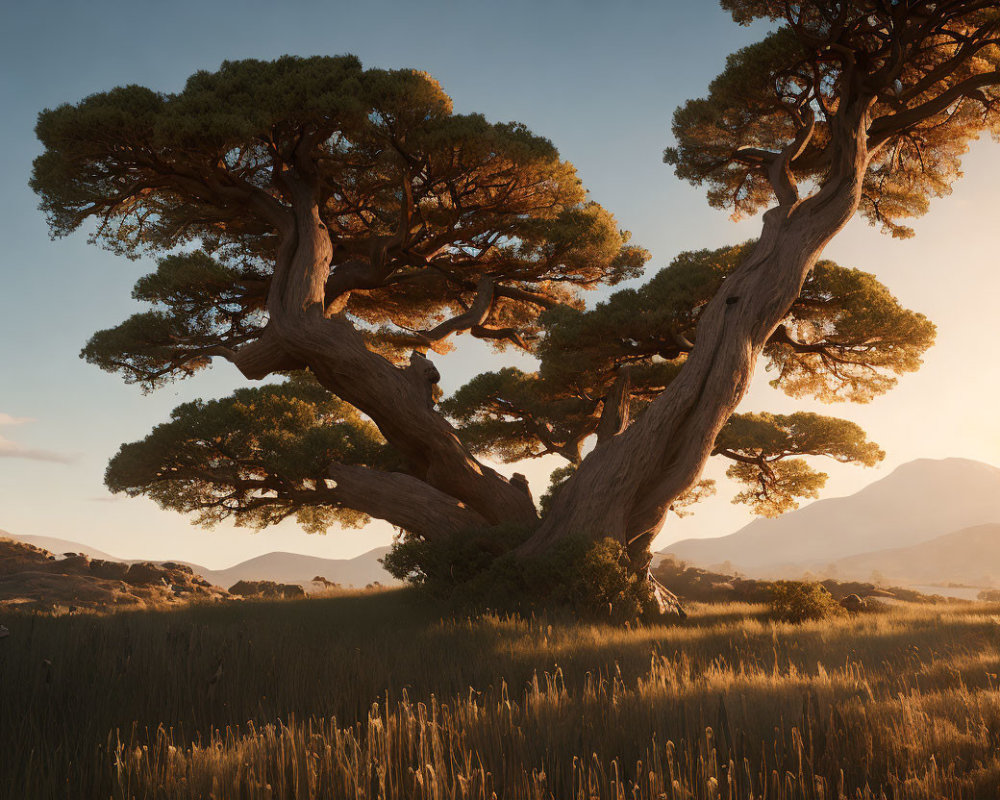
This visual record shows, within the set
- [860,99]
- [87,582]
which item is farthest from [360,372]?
[860,99]

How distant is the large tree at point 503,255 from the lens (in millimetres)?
11430

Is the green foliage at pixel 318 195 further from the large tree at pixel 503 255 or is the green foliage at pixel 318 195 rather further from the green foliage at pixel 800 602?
the green foliage at pixel 800 602

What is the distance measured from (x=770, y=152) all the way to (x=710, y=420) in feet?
22.4

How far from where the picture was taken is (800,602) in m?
11.8

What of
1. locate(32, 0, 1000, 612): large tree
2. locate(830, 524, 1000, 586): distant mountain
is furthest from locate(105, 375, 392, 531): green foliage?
locate(830, 524, 1000, 586): distant mountain

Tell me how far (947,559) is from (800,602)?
131171 mm

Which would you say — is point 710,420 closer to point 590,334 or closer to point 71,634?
point 590,334

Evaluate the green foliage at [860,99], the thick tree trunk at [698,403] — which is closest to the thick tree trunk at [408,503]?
the thick tree trunk at [698,403]

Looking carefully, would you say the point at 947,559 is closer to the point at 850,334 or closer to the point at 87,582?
the point at 850,334

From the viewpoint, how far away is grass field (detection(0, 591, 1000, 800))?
2.71 m

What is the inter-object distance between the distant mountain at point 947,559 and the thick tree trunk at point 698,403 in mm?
107396

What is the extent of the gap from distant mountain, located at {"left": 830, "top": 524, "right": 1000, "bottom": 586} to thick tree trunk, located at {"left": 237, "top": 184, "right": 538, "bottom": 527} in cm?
10825

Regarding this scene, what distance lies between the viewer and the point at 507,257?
14680mm

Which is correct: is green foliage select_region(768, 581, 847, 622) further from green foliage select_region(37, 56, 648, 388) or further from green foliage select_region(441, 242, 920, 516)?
green foliage select_region(37, 56, 648, 388)
